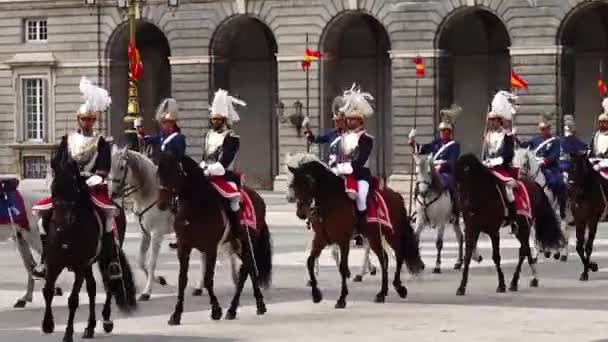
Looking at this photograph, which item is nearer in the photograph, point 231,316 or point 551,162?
point 231,316

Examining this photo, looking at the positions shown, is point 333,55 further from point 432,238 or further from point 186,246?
point 186,246

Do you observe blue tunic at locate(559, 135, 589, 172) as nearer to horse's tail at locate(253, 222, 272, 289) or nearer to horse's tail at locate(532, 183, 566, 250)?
horse's tail at locate(532, 183, 566, 250)

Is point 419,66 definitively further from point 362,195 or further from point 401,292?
point 362,195

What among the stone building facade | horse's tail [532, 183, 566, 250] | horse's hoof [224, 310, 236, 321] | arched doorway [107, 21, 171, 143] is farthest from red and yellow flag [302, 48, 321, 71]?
horse's hoof [224, 310, 236, 321]

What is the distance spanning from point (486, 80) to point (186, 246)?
40.6 metres

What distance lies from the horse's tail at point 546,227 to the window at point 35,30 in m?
40.5

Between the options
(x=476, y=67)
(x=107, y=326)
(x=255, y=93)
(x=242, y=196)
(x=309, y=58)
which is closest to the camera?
(x=107, y=326)

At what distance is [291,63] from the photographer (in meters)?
59.0

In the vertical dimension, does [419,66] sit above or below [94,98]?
above

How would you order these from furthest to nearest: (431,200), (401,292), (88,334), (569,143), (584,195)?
1. (569,143)
2. (431,200)
3. (584,195)
4. (401,292)
5. (88,334)

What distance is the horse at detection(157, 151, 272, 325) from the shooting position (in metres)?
19.9

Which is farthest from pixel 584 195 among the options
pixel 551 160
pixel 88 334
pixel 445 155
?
pixel 88 334

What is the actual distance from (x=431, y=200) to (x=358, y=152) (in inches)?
222

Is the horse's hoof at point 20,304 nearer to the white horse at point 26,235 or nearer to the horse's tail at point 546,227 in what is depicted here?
the white horse at point 26,235
